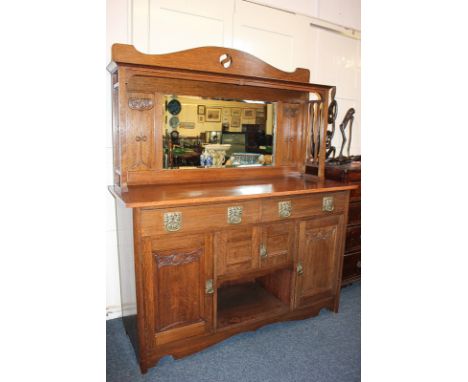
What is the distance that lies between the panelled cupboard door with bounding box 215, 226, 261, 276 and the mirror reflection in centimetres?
65

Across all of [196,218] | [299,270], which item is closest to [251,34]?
[196,218]

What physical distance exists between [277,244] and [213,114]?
105 cm

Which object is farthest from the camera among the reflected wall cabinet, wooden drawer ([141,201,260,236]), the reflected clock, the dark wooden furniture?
the dark wooden furniture

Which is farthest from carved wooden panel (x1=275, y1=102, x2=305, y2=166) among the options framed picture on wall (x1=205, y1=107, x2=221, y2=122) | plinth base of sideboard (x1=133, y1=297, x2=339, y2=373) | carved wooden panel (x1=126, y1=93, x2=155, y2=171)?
plinth base of sideboard (x1=133, y1=297, x2=339, y2=373)

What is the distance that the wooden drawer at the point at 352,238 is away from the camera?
289 centimetres

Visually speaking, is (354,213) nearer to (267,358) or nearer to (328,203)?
(328,203)

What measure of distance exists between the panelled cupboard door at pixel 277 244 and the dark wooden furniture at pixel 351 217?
0.76 m

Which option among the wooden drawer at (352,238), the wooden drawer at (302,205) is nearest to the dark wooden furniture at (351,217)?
the wooden drawer at (352,238)

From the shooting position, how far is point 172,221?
179cm

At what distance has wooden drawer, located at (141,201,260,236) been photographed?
174 cm

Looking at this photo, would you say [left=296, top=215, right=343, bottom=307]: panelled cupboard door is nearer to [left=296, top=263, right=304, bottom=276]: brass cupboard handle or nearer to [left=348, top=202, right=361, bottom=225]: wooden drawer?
[left=296, top=263, right=304, bottom=276]: brass cupboard handle
